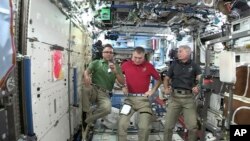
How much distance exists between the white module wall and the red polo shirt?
3.96 feet

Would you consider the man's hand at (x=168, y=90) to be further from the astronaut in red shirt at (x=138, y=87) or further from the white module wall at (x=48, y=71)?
the white module wall at (x=48, y=71)

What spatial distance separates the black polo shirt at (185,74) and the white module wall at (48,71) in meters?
2.12

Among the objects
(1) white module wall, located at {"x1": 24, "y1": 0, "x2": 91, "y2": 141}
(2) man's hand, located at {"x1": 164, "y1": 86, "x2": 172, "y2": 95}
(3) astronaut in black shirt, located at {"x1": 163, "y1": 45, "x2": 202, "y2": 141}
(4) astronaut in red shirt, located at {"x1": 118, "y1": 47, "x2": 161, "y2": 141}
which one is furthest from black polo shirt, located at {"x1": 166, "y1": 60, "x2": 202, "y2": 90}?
(1) white module wall, located at {"x1": 24, "y1": 0, "x2": 91, "y2": 141}

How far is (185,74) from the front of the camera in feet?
16.8

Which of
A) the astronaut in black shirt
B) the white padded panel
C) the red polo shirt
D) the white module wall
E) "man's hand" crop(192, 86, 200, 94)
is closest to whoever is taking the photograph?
the white module wall

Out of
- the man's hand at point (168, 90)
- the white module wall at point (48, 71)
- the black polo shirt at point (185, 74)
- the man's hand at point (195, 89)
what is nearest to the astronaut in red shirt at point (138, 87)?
the man's hand at point (168, 90)

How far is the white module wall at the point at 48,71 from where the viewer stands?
9.73 feet

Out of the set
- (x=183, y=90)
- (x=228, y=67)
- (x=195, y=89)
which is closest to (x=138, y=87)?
(x=183, y=90)

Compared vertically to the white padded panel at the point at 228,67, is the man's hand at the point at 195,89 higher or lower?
lower

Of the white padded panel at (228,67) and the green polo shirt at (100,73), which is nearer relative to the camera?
the white padded panel at (228,67)

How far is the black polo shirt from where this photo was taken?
5.09 m

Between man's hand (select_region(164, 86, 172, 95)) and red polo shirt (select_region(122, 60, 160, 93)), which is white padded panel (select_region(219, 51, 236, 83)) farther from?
red polo shirt (select_region(122, 60, 160, 93))

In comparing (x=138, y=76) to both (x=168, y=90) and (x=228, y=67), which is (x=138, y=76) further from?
(x=228, y=67)

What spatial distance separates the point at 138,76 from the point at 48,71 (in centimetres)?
210
